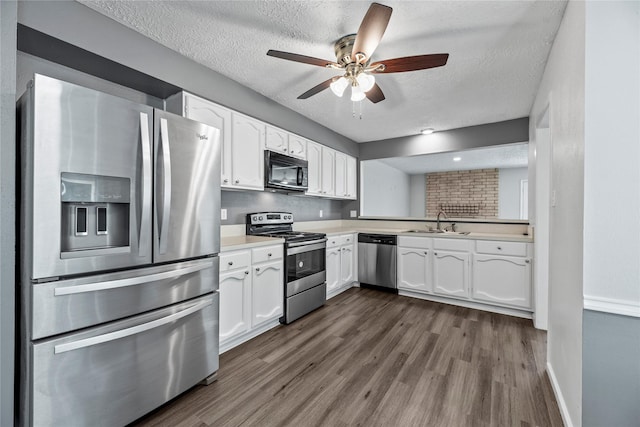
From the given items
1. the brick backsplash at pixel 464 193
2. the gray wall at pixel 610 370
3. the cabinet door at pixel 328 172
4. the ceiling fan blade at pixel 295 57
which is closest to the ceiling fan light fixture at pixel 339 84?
the ceiling fan blade at pixel 295 57

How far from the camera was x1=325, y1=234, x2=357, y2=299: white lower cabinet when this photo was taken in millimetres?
3611

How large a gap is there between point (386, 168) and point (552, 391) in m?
5.07

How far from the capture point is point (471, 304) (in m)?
3.39

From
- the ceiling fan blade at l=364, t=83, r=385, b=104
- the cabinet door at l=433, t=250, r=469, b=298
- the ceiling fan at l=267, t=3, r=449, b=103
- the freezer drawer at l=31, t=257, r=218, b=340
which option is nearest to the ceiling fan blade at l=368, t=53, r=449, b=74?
the ceiling fan at l=267, t=3, r=449, b=103

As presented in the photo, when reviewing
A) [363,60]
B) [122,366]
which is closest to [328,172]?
[363,60]

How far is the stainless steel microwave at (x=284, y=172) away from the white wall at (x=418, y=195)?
5.06 meters

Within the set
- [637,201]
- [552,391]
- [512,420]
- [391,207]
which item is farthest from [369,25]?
[391,207]

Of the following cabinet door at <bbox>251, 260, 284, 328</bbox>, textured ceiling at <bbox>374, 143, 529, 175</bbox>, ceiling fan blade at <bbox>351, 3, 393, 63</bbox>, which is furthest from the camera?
textured ceiling at <bbox>374, 143, 529, 175</bbox>

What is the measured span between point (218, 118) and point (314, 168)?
1557 mm

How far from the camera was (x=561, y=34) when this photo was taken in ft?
5.49

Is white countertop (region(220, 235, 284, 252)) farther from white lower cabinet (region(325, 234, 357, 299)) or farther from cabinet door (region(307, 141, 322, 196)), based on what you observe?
cabinet door (region(307, 141, 322, 196))

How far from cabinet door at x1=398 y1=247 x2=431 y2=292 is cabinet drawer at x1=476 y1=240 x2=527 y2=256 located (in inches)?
24.8

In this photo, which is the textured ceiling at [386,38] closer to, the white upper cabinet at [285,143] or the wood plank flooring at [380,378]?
the white upper cabinet at [285,143]

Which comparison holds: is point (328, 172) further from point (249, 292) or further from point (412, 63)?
point (412, 63)
